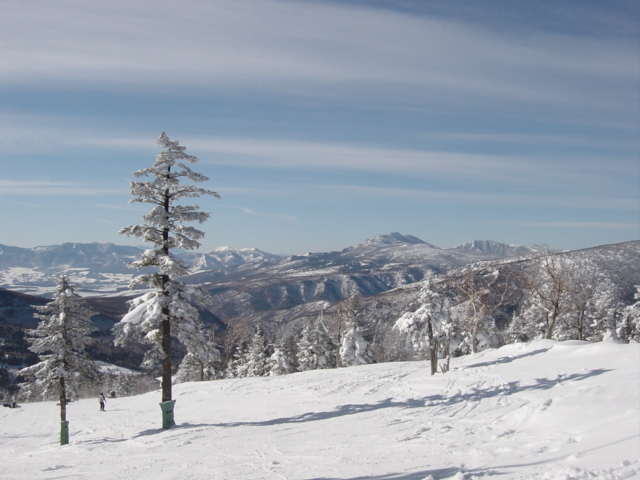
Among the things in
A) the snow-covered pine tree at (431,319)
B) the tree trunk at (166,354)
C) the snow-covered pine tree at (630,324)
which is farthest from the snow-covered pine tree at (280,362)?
the snow-covered pine tree at (630,324)

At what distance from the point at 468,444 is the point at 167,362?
12461mm

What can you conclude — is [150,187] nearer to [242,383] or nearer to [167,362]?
[167,362]

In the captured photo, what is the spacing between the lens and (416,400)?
20.5 metres

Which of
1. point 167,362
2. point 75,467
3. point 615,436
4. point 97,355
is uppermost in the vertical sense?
point 167,362

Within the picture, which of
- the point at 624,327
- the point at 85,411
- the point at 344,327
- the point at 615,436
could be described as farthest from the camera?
the point at 344,327

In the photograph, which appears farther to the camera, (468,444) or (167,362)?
Result: (167,362)

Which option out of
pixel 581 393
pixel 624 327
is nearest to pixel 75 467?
pixel 581 393

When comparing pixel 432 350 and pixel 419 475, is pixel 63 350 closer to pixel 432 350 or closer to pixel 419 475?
pixel 419 475

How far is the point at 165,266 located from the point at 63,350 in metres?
10.9

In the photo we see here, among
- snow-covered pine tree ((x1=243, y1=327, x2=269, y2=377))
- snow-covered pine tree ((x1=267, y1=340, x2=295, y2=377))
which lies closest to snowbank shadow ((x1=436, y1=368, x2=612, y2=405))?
snow-covered pine tree ((x1=267, y1=340, x2=295, y2=377))

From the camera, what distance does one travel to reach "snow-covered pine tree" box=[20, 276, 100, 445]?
23.4 metres

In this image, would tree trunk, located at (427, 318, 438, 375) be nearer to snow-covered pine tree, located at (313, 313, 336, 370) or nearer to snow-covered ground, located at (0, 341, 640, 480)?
snow-covered ground, located at (0, 341, 640, 480)

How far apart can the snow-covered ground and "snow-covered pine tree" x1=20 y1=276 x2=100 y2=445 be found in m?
2.35

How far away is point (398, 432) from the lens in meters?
14.9
